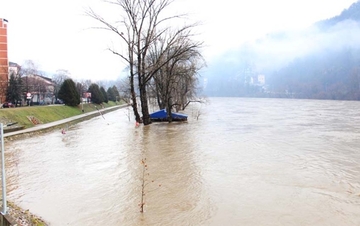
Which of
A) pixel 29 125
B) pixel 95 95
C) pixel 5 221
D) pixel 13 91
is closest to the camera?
pixel 5 221

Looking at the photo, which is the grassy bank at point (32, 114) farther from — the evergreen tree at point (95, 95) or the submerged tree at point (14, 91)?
the evergreen tree at point (95, 95)

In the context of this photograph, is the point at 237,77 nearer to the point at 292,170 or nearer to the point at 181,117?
the point at 181,117

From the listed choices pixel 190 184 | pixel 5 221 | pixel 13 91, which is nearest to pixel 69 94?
pixel 13 91

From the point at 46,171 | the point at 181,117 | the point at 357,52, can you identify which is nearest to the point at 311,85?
the point at 357,52

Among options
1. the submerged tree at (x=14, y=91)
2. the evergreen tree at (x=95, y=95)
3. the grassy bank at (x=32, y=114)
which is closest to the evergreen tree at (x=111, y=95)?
the evergreen tree at (x=95, y=95)

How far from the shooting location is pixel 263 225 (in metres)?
5.76

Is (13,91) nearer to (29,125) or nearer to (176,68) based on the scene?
(29,125)

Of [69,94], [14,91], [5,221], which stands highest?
[14,91]

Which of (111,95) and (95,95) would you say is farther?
(111,95)

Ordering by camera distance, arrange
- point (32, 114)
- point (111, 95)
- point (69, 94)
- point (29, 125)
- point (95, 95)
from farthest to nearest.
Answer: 1. point (111, 95)
2. point (95, 95)
3. point (69, 94)
4. point (32, 114)
5. point (29, 125)

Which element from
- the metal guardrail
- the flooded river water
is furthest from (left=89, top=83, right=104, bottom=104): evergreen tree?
the metal guardrail

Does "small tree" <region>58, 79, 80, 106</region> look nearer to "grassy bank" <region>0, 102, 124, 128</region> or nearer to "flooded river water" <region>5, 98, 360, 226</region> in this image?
"grassy bank" <region>0, 102, 124, 128</region>

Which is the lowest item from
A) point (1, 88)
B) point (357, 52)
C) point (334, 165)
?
point (334, 165)

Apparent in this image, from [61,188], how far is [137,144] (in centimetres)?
748
